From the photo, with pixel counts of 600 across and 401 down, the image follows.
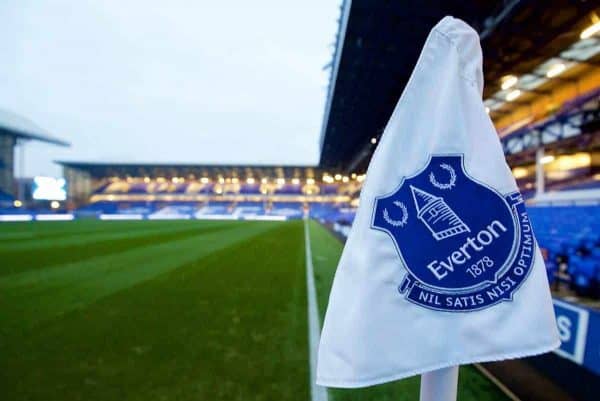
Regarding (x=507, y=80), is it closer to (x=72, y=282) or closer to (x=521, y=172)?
(x=521, y=172)

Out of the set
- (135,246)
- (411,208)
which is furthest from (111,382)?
(135,246)

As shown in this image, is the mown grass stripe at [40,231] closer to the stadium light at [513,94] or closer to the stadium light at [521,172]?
the stadium light at [513,94]

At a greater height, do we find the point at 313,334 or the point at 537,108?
the point at 537,108

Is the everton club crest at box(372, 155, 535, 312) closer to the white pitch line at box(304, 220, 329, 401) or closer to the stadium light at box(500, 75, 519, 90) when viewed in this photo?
the white pitch line at box(304, 220, 329, 401)

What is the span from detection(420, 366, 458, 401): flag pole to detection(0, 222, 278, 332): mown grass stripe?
5.06 meters

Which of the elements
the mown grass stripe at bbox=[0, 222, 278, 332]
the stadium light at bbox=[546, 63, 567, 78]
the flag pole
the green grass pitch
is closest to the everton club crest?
the flag pole

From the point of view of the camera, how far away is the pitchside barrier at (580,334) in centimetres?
243

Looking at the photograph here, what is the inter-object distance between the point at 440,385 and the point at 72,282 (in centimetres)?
767

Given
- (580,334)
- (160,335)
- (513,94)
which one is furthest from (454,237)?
(513,94)

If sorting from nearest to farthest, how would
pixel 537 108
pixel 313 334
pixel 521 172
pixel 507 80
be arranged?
pixel 313 334 → pixel 507 80 → pixel 537 108 → pixel 521 172

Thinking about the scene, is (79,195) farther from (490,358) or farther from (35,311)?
(490,358)

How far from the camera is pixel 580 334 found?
8.43 ft

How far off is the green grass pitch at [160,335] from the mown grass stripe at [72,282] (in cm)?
2

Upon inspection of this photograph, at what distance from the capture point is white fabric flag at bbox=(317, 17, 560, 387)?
2.89 feet
